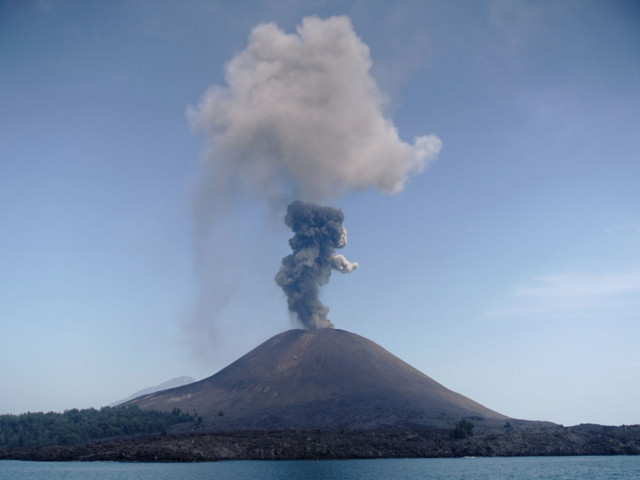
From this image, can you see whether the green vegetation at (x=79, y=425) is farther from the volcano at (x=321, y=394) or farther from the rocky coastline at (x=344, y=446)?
the rocky coastline at (x=344, y=446)

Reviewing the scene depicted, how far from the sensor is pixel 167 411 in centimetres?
15575

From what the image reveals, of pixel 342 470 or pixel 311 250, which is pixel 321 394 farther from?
pixel 342 470

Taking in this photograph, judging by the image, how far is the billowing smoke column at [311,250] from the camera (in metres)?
184

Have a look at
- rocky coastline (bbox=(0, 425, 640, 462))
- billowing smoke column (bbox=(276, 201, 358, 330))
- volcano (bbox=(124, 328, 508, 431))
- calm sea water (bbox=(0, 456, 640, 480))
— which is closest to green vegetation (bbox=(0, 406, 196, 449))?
volcano (bbox=(124, 328, 508, 431))

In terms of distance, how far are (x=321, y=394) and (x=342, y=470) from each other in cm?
7584

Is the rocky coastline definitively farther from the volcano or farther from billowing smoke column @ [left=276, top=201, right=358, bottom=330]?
billowing smoke column @ [left=276, top=201, right=358, bottom=330]

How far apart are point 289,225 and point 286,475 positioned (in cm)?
11972

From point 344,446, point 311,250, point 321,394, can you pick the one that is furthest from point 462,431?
point 311,250

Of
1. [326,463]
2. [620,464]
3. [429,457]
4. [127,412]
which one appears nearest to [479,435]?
[429,457]

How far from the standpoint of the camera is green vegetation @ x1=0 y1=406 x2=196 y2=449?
125688 millimetres

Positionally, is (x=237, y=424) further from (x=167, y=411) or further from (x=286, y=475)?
(x=286, y=475)

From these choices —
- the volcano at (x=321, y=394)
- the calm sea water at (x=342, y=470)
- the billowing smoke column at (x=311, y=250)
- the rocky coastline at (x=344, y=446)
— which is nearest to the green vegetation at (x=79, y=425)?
the volcano at (x=321, y=394)

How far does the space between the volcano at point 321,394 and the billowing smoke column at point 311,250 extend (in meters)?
20.8

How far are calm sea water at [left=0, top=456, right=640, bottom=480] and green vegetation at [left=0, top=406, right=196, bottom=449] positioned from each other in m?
30.7
